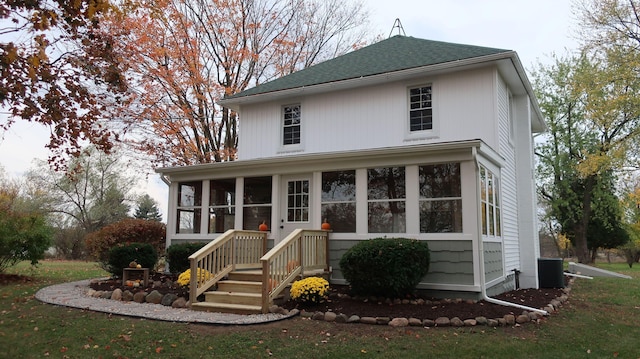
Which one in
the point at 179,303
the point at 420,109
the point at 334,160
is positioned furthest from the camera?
the point at 420,109

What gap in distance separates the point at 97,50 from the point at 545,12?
40.8 feet

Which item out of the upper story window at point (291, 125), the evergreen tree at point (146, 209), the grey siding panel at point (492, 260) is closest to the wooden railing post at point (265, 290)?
the grey siding panel at point (492, 260)

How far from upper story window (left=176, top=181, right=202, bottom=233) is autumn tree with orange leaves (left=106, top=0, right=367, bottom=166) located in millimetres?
7409

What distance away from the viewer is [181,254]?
34.2 ft

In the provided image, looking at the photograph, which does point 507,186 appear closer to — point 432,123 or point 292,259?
point 432,123

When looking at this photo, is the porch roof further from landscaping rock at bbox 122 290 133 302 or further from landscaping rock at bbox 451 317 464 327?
landscaping rock at bbox 122 290 133 302

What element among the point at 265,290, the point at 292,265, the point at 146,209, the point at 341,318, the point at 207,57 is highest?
the point at 207,57

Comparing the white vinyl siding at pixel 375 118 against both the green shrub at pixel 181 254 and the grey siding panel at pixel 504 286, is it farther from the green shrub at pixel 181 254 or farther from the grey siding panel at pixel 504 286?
the green shrub at pixel 181 254

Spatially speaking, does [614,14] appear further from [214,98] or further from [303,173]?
[214,98]

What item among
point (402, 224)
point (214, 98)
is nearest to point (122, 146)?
point (214, 98)

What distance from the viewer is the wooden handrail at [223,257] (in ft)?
26.5

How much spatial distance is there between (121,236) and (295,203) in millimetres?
5168

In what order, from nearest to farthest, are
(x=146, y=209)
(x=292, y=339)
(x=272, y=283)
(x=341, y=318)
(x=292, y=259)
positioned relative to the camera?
(x=292, y=339), (x=341, y=318), (x=272, y=283), (x=292, y=259), (x=146, y=209)

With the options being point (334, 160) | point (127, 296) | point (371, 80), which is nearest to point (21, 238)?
point (127, 296)
